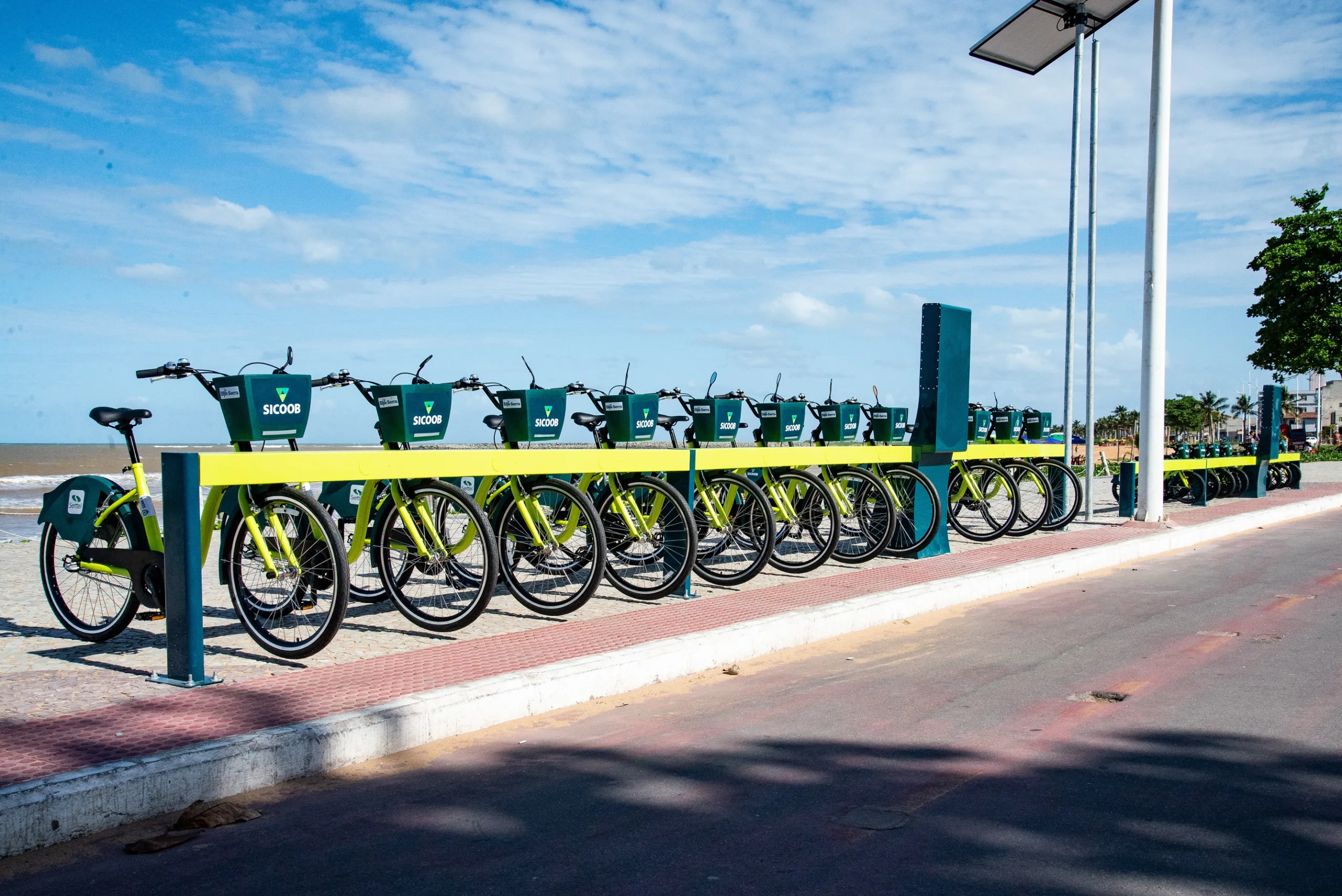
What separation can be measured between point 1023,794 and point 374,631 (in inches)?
163

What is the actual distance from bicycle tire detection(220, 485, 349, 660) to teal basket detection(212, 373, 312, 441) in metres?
0.32

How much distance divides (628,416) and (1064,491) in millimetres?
7058

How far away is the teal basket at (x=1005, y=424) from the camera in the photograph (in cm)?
1347

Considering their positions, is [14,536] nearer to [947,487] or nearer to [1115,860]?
[947,487]

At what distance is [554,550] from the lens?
6.92 m

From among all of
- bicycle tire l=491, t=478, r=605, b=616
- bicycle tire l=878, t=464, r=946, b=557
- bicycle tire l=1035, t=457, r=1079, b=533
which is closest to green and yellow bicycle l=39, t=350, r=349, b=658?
bicycle tire l=491, t=478, r=605, b=616

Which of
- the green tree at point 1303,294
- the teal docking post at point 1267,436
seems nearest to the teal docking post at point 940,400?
the teal docking post at point 1267,436

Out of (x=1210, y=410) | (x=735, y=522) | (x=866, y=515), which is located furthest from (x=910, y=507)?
(x=1210, y=410)

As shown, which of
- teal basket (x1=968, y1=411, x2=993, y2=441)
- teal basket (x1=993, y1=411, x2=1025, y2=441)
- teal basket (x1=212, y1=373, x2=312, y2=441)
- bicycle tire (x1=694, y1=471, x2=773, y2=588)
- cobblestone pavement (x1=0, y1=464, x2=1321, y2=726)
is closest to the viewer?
cobblestone pavement (x1=0, y1=464, x2=1321, y2=726)

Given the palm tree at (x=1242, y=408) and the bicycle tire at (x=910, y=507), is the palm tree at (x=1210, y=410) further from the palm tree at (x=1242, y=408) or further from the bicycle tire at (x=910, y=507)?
the bicycle tire at (x=910, y=507)

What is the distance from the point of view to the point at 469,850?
10.8 feet

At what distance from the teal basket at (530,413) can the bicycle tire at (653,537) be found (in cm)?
66

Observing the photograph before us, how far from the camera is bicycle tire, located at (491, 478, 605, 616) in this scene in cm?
664

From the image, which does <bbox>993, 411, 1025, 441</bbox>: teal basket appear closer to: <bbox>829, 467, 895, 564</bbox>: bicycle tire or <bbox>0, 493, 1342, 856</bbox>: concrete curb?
<bbox>829, 467, 895, 564</bbox>: bicycle tire
